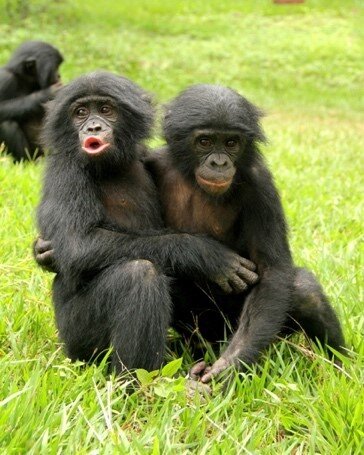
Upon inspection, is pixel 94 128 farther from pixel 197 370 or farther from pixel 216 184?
pixel 197 370

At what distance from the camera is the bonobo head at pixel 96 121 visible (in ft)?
14.5

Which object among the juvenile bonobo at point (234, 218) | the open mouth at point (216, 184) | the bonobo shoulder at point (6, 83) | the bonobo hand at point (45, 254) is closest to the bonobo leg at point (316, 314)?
the juvenile bonobo at point (234, 218)

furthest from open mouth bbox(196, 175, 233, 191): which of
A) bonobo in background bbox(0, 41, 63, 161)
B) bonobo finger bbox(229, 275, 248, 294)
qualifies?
bonobo in background bbox(0, 41, 63, 161)

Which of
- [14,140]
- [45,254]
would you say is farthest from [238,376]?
[14,140]

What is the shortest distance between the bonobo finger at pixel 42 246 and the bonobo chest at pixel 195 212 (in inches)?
33.9

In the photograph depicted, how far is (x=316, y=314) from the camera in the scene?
4426 millimetres

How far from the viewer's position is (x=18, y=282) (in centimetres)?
516

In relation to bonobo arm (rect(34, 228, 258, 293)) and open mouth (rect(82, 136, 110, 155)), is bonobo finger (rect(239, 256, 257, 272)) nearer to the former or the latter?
bonobo arm (rect(34, 228, 258, 293))

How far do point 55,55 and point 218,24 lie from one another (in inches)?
725

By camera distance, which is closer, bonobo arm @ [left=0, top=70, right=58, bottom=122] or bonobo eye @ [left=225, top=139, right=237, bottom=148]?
bonobo eye @ [left=225, top=139, right=237, bottom=148]

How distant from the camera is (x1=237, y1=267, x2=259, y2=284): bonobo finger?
4375mm

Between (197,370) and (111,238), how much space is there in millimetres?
883

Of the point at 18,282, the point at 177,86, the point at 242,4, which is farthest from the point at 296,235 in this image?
the point at 242,4

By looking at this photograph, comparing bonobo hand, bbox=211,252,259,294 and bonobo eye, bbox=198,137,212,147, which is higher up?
bonobo eye, bbox=198,137,212,147
